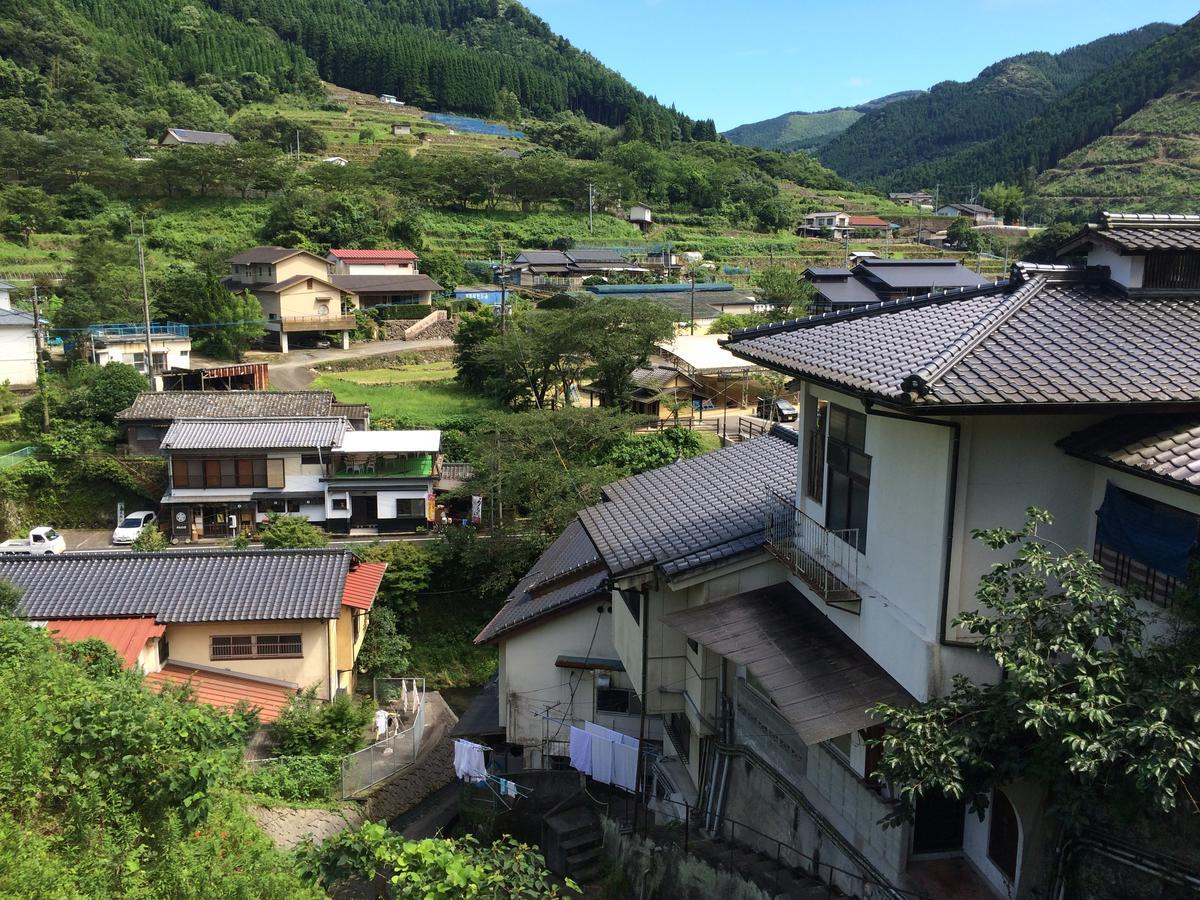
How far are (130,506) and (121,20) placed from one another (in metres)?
104

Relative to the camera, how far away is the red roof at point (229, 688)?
57.4 feet

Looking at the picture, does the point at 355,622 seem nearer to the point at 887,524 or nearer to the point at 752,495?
the point at 752,495

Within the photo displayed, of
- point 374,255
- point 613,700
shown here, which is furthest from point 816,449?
point 374,255

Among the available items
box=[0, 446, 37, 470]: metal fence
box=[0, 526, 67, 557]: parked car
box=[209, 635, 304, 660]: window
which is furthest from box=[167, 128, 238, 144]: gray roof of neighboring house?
box=[209, 635, 304, 660]: window

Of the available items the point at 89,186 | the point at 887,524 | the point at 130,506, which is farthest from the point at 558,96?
the point at 887,524

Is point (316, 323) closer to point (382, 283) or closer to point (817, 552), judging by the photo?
point (382, 283)

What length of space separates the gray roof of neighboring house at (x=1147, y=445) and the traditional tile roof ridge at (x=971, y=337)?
1.07 metres

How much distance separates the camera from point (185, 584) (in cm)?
1906

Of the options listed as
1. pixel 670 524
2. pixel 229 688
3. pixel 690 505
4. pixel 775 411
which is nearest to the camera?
pixel 670 524

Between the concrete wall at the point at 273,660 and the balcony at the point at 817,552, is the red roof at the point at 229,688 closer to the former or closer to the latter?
the concrete wall at the point at 273,660

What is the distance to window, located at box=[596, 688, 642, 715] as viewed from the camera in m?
14.9

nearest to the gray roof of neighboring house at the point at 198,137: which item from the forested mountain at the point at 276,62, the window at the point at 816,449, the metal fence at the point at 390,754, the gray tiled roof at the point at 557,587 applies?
the forested mountain at the point at 276,62

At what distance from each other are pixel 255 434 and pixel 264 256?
70.1 ft

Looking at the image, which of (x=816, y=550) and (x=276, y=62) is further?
(x=276, y=62)
